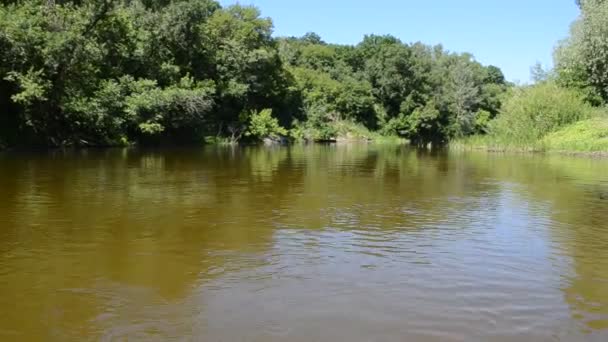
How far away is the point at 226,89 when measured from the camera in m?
61.2

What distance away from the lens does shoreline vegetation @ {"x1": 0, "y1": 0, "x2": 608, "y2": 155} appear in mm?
36344

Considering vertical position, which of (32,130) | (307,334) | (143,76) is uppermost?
(143,76)

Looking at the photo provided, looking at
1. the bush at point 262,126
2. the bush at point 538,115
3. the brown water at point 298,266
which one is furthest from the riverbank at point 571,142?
the brown water at point 298,266

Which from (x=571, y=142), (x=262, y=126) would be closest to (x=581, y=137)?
(x=571, y=142)

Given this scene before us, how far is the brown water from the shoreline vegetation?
23.4 meters

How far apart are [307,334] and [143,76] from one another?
4595cm

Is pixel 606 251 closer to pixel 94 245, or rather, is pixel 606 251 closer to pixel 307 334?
pixel 307 334

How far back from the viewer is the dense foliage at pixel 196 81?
35.7 m

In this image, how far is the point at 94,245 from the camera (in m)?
8.76

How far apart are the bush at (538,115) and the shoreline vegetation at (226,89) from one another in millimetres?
117

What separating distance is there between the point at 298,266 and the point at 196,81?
50245 mm

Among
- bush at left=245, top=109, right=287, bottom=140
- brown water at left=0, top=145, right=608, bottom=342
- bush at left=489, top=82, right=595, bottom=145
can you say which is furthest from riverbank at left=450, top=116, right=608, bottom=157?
brown water at left=0, top=145, right=608, bottom=342

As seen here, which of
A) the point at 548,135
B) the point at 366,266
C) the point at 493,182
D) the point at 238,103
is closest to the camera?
→ the point at 366,266

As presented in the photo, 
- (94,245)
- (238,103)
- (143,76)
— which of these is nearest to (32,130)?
(143,76)
